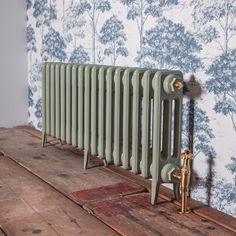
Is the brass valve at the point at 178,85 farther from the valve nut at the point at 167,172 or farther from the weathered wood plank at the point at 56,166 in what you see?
the weathered wood plank at the point at 56,166

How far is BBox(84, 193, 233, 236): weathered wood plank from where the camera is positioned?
1.34m

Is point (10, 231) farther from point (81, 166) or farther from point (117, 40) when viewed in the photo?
point (117, 40)

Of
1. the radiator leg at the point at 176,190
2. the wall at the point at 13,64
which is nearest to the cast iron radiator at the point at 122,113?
the radiator leg at the point at 176,190

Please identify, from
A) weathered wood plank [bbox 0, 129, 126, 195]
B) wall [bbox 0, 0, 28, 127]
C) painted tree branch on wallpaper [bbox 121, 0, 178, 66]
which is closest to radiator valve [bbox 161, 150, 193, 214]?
weathered wood plank [bbox 0, 129, 126, 195]

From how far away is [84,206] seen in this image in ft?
5.07

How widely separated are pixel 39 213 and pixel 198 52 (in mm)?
868

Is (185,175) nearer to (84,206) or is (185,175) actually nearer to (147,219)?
(147,219)

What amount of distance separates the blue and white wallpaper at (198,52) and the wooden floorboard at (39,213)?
19.5 inches

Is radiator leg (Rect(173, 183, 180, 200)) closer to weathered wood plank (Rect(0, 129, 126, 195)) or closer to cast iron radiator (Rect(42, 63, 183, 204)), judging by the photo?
cast iron radiator (Rect(42, 63, 183, 204))

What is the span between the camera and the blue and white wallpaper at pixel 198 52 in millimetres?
1494

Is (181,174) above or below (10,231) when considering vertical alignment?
above

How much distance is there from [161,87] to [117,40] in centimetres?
71

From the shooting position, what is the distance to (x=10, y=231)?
1320mm

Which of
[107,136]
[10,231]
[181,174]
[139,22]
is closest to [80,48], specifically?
[139,22]
